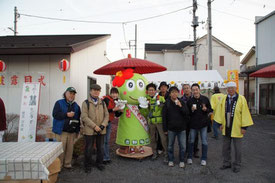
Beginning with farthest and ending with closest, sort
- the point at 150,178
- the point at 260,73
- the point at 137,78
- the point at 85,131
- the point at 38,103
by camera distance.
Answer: the point at 260,73 < the point at 38,103 < the point at 137,78 < the point at 85,131 < the point at 150,178

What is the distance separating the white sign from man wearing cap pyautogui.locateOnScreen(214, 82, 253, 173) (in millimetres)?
4417

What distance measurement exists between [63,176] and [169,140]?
2.23 meters

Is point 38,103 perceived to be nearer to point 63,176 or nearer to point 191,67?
point 63,176

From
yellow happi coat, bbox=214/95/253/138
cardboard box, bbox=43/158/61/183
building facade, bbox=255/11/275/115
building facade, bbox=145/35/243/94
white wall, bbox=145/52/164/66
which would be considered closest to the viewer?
cardboard box, bbox=43/158/61/183

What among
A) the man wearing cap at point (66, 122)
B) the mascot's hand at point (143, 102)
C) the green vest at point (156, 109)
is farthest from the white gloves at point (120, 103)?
the man wearing cap at point (66, 122)

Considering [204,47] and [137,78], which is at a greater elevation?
[204,47]

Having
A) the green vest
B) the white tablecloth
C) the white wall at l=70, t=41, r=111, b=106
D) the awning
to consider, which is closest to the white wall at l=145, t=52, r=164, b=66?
the awning

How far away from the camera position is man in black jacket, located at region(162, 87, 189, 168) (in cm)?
411

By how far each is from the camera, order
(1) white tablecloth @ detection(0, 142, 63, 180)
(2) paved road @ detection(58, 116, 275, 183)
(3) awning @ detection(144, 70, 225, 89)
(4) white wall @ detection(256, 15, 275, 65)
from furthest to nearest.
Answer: (4) white wall @ detection(256, 15, 275, 65) < (3) awning @ detection(144, 70, 225, 89) < (2) paved road @ detection(58, 116, 275, 183) < (1) white tablecloth @ detection(0, 142, 63, 180)

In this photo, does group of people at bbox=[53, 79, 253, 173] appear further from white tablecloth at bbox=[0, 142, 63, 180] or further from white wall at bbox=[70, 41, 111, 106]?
white wall at bbox=[70, 41, 111, 106]

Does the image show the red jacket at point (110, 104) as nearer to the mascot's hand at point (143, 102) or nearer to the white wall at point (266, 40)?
the mascot's hand at point (143, 102)

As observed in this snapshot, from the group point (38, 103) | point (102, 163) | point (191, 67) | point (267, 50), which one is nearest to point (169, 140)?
point (102, 163)

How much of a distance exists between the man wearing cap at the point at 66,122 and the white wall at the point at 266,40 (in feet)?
45.5

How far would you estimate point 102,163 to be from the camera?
14.2 feet
